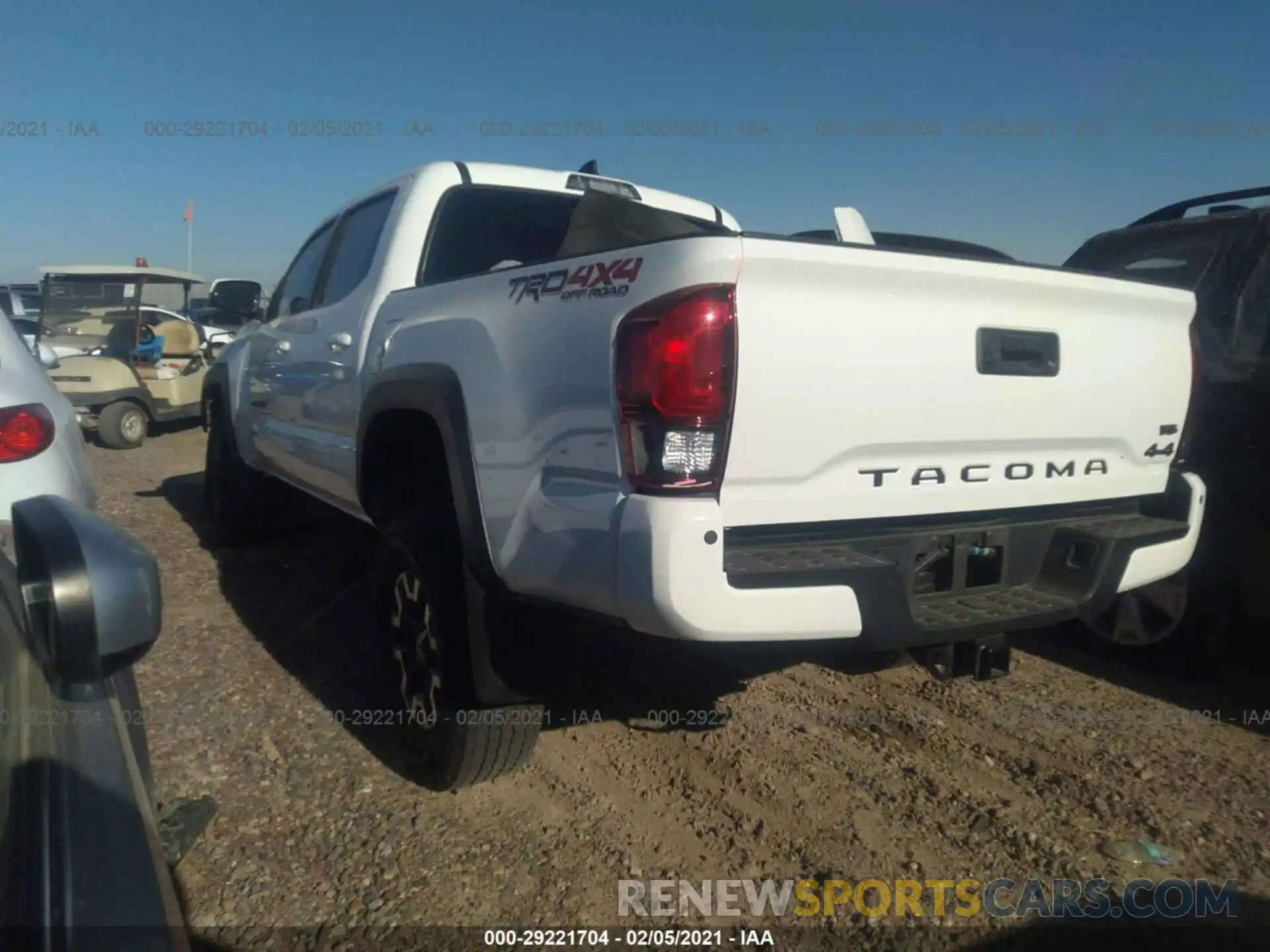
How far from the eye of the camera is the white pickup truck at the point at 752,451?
1.97 meters

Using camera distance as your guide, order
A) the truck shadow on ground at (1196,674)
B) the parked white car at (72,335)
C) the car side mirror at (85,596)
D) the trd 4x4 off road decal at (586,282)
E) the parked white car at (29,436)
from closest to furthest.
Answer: the car side mirror at (85,596), the trd 4x4 off road decal at (586,282), the parked white car at (29,436), the truck shadow on ground at (1196,674), the parked white car at (72,335)

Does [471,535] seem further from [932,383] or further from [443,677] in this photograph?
[932,383]

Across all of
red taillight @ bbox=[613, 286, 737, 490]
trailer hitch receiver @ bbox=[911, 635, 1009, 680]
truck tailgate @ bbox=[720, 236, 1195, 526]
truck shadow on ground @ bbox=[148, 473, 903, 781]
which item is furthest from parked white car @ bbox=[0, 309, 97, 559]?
trailer hitch receiver @ bbox=[911, 635, 1009, 680]

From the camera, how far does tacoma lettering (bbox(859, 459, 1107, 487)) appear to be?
224cm

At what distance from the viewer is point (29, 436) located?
269 centimetres

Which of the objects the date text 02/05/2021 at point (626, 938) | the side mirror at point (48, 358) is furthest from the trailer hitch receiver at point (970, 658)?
the side mirror at point (48, 358)

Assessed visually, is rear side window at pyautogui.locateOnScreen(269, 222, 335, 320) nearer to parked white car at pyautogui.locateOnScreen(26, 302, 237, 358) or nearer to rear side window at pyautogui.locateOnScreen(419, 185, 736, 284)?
rear side window at pyautogui.locateOnScreen(419, 185, 736, 284)

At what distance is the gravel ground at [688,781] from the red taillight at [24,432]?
3.64 ft

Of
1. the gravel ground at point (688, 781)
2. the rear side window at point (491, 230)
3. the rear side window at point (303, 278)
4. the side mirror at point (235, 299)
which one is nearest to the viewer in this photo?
the gravel ground at point (688, 781)

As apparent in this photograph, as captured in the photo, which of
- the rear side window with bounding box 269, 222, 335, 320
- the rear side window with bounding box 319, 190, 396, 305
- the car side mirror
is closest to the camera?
the car side mirror

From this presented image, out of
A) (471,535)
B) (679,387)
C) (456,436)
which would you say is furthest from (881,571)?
(456,436)

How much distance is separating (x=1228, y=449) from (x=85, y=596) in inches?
142

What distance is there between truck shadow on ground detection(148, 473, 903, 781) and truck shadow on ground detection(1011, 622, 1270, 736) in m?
1.46

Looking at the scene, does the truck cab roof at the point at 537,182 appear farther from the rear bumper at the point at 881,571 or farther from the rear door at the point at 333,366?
the rear bumper at the point at 881,571
